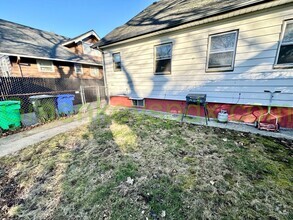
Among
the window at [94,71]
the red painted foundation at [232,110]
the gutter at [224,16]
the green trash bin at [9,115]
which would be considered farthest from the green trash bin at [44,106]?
the window at [94,71]

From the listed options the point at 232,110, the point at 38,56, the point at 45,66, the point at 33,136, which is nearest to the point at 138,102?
the point at 232,110

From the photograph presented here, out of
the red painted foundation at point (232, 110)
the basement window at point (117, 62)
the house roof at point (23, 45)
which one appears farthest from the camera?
the house roof at point (23, 45)

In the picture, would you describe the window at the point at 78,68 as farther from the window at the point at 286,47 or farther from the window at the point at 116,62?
the window at the point at 286,47

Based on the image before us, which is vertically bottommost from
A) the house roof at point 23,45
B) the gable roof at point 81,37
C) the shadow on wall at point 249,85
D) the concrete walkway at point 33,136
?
the concrete walkway at point 33,136

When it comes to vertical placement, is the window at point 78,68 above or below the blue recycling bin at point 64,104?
above

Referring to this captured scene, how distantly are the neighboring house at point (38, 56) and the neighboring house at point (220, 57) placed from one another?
268 inches

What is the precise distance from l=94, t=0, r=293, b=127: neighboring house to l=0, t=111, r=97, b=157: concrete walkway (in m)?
3.41

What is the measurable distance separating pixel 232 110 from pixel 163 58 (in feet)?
10.6

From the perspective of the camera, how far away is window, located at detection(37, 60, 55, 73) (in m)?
9.87

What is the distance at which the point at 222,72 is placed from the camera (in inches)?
175

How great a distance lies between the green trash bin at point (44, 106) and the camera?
516cm

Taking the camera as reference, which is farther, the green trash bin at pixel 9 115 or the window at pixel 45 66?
the window at pixel 45 66

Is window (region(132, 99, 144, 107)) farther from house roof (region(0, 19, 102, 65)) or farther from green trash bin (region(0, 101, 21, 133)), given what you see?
house roof (region(0, 19, 102, 65))

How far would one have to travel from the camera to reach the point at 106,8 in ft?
41.0
